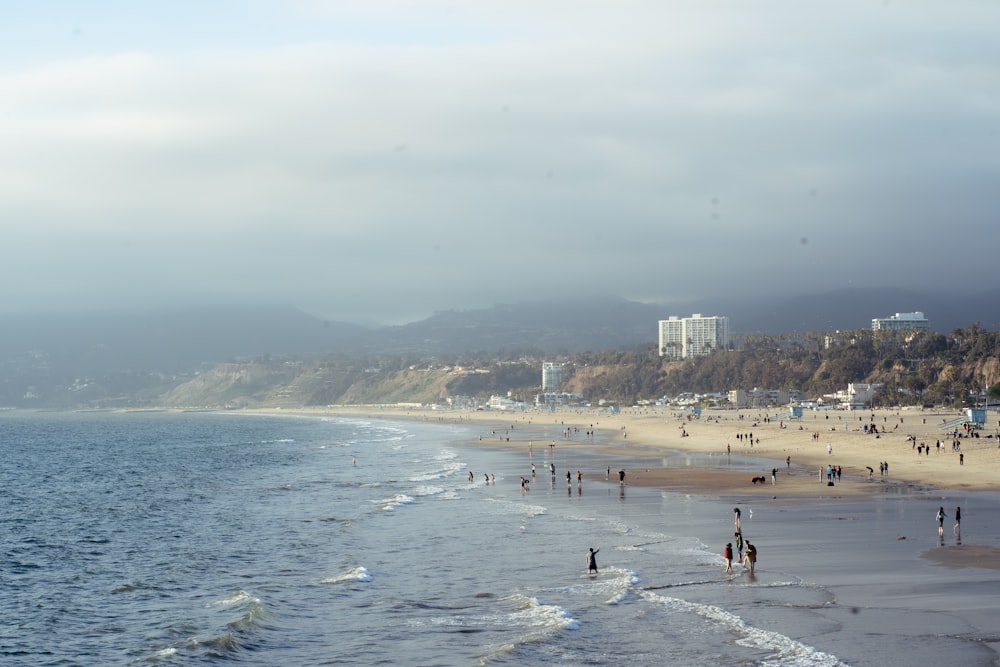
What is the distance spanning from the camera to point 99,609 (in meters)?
25.6

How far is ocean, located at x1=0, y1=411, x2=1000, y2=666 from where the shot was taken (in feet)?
65.4

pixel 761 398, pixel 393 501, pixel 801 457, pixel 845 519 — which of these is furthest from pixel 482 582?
pixel 761 398

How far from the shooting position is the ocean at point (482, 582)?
19.9m

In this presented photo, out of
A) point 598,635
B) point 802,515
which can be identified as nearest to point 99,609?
point 598,635

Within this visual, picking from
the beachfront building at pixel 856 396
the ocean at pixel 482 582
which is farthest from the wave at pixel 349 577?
the beachfront building at pixel 856 396

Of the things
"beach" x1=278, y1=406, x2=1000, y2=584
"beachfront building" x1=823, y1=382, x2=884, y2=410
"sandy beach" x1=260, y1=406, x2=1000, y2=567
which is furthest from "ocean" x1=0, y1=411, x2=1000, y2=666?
"beachfront building" x1=823, y1=382, x2=884, y2=410

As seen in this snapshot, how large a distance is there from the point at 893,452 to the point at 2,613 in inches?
2080

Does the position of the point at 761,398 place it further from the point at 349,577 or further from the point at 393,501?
the point at 349,577

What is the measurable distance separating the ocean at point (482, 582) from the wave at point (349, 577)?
0.34 ft

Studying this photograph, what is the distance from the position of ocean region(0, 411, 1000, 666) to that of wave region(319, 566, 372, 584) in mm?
103

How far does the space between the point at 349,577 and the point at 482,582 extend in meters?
4.00

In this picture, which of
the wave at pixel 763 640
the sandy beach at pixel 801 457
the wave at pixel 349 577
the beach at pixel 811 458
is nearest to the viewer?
the wave at pixel 763 640

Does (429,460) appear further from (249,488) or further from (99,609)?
(99,609)

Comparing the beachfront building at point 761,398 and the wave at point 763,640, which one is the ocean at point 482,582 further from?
the beachfront building at point 761,398
